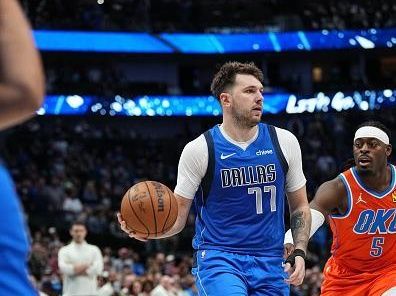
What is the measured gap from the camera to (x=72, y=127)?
31500 millimetres

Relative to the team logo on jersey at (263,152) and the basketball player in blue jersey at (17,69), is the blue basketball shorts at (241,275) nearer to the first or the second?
the team logo on jersey at (263,152)

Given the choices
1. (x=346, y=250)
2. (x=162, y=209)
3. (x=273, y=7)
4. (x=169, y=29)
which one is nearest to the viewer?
(x=162, y=209)

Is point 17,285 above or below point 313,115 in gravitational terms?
above

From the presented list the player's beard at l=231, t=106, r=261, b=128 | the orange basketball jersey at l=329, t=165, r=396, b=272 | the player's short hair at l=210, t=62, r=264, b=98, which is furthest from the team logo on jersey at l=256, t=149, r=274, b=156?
the orange basketball jersey at l=329, t=165, r=396, b=272

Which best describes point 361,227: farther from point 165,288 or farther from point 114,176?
point 114,176

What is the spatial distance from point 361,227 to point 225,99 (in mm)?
1465

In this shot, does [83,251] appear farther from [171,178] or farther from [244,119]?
[171,178]

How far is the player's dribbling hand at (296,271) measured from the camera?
5.72 meters

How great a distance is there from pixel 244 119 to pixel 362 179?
1.28m

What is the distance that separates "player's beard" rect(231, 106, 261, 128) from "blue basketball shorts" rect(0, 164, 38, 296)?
3858mm

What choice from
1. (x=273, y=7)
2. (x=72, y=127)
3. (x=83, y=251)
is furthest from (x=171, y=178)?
(x=83, y=251)

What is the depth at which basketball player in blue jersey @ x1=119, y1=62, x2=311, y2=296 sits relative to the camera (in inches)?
238

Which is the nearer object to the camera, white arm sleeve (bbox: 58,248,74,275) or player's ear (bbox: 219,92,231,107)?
player's ear (bbox: 219,92,231,107)

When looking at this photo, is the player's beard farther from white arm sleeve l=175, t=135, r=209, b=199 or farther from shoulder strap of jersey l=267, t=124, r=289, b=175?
white arm sleeve l=175, t=135, r=209, b=199
